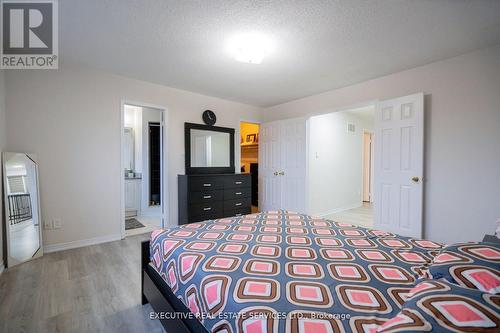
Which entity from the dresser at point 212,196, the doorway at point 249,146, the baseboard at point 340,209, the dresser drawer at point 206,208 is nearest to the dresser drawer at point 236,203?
the dresser at point 212,196

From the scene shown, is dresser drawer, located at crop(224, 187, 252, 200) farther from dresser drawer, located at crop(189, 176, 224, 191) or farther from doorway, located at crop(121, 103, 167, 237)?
doorway, located at crop(121, 103, 167, 237)

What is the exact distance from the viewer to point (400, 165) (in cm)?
306

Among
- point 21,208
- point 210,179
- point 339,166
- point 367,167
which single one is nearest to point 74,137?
point 21,208

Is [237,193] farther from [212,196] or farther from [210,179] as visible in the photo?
[210,179]

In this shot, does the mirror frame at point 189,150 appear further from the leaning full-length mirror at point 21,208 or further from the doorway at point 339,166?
the leaning full-length mirror at point 21,208

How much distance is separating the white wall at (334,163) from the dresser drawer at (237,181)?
4.09 ft

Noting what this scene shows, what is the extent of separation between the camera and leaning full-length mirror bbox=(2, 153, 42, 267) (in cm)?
243

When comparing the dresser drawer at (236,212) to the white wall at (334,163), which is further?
the white wall at (334,163)

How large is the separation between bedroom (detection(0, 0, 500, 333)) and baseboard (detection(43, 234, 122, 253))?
0.05 ft

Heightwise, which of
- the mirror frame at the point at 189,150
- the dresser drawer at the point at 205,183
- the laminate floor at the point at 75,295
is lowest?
the laminate floor at the point at 75,295

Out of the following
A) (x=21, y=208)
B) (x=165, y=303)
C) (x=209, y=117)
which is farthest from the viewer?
(x=209, y=117)

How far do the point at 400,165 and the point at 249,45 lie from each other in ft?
8.35

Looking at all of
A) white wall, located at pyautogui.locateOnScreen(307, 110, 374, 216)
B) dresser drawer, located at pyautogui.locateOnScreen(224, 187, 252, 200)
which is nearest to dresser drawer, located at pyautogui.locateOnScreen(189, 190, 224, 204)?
dresser drawer, located at pyautogui.locateOnScreen(224, 187, 252, 200)

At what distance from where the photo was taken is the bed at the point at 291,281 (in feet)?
2.52
